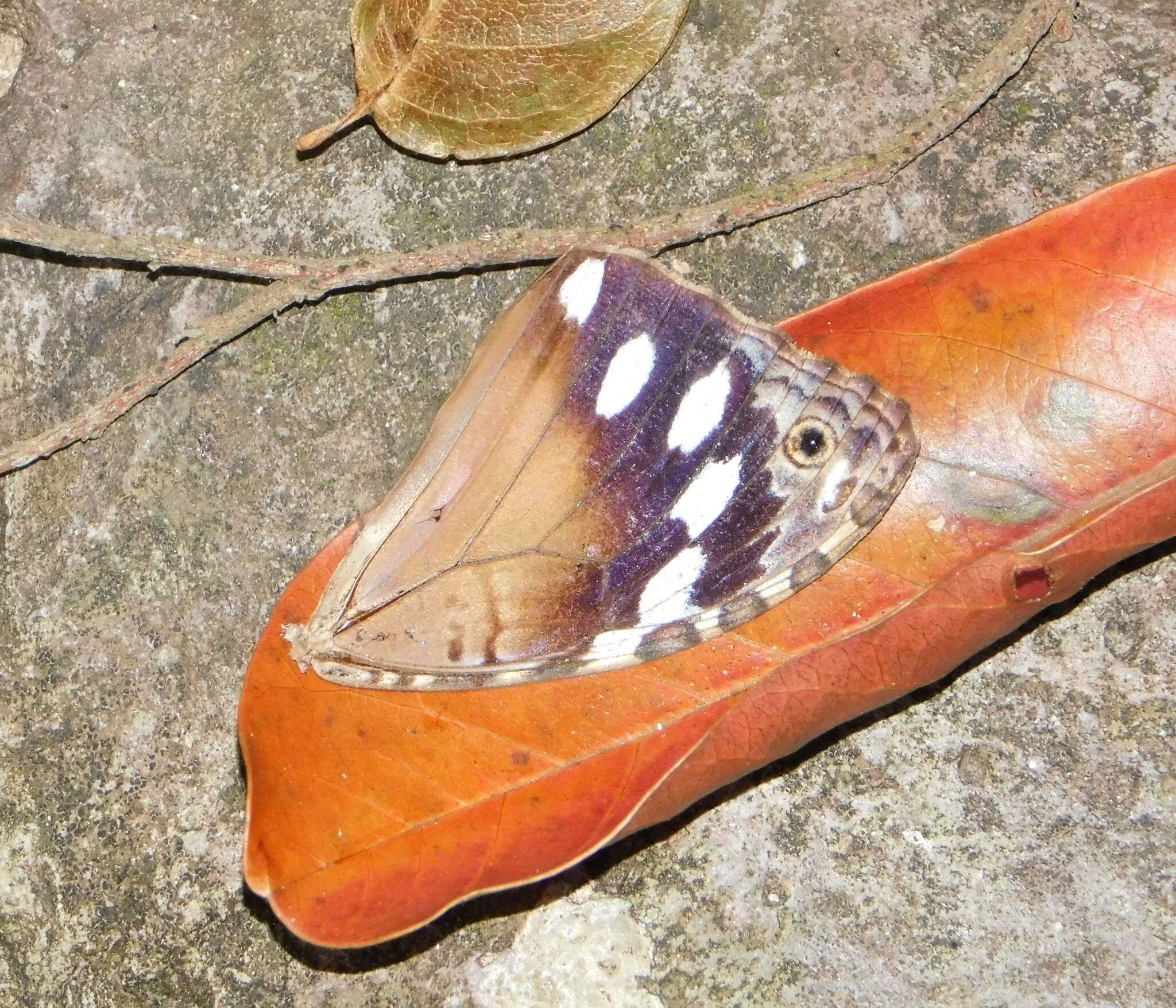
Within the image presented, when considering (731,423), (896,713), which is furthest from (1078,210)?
(896,713)

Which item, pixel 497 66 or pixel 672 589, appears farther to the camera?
pixel 497 66

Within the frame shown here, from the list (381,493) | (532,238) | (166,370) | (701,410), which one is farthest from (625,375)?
(166,370)

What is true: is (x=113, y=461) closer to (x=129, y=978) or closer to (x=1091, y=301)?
(x=129, y=978)

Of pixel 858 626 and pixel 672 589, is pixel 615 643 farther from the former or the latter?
pixel 858 626

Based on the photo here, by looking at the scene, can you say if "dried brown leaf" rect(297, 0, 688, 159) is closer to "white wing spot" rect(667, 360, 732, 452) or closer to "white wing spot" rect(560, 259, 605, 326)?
"white wing spot" rect(560, 259, 605, 326)

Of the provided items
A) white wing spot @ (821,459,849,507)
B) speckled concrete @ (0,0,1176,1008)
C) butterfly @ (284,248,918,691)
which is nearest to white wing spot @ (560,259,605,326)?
butterfly @ (284,248,918,691)

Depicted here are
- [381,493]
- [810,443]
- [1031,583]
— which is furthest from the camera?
[381,493]
